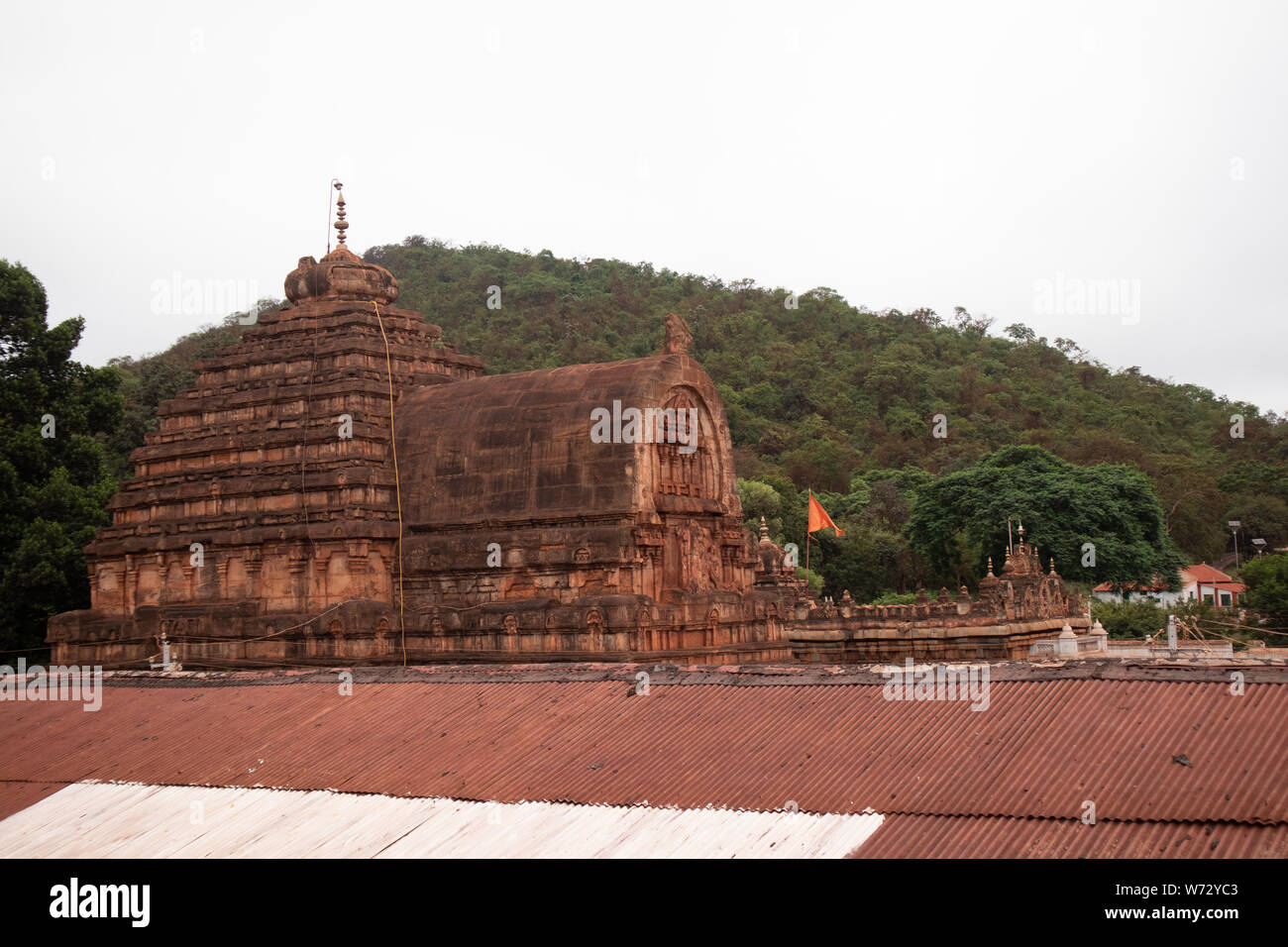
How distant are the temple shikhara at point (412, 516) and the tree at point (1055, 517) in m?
28.9

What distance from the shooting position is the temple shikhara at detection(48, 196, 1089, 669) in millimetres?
26469

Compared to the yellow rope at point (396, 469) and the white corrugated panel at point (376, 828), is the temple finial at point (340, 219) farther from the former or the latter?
the white corrugated panel at point (376, 828)

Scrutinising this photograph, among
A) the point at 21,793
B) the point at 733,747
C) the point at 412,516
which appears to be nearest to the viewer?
the point at 733,747

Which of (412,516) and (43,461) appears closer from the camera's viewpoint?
(412,516)

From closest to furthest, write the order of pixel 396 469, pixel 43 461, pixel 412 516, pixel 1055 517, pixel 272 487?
pixel 412 516
pixel 396 469
pixel 272 487
pixel 43 461
pixel 1055 517

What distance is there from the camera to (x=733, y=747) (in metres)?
15.4

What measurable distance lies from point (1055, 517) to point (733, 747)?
44.9 m

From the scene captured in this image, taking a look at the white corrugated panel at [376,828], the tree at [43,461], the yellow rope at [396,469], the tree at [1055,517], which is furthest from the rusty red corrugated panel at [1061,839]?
the tree at [1055,517]

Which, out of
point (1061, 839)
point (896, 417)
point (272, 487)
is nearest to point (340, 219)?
point (272, 487)

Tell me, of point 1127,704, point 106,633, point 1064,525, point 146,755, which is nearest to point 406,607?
point 106,633

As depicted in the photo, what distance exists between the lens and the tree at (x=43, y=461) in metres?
37.6

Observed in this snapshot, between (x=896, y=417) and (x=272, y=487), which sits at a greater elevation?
(x=896, y=417)

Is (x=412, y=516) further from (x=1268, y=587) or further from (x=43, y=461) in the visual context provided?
(x=1268, y=587)
